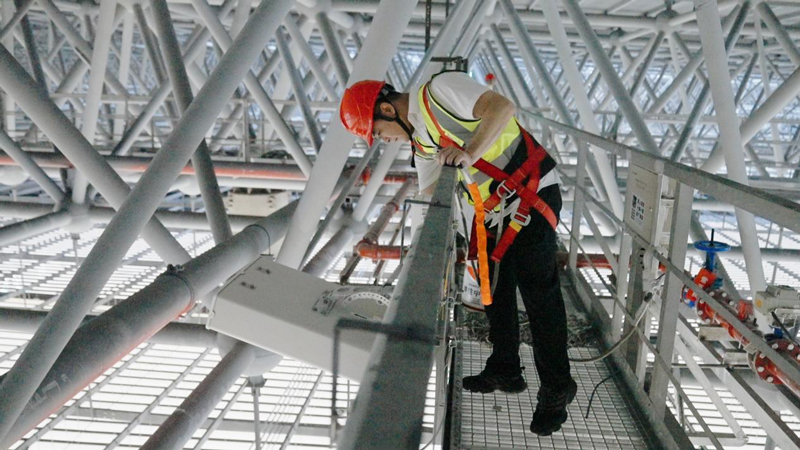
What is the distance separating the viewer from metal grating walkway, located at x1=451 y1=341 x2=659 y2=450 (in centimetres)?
326

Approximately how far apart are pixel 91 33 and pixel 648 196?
Result: 14.9 meters

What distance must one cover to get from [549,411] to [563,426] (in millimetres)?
249

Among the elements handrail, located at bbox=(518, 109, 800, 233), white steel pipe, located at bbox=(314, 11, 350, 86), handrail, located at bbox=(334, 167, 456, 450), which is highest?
white steel pipe, located at bbox=(314, 11, 350, 86)

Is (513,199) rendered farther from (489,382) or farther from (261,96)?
(261,96)

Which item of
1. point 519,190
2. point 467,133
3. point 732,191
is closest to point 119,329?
point 467,133

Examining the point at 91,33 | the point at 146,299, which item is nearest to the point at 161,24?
the point at 146,299

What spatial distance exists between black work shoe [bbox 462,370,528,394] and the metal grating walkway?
0.09 metres

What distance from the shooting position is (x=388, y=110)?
11.0 feet

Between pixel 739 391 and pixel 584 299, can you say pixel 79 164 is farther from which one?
pixel 739 391

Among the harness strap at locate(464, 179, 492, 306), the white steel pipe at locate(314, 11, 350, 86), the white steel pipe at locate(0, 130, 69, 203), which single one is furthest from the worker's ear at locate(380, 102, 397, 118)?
the white steel pipe at locate(0, 130, 69, 203)

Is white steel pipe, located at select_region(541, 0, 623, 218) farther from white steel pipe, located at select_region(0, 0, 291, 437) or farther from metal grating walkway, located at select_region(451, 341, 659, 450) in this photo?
white steel pipe, located at select_region(0, 0, 291, 437)

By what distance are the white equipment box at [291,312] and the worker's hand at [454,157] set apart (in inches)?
29.9

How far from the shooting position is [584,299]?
4918 millimetres

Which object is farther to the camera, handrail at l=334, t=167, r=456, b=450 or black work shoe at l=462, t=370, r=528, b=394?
black work shoe at l=462, t=370, r=528, b=394
